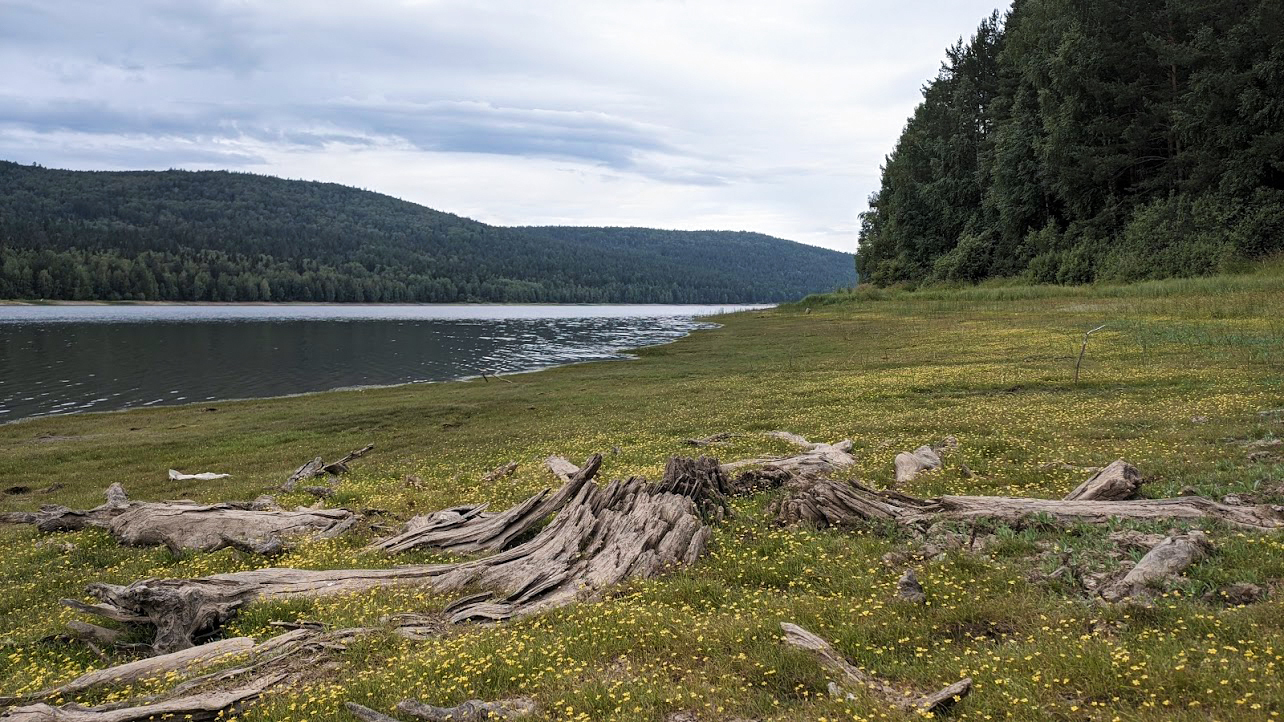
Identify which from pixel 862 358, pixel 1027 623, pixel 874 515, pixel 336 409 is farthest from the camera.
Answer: pixel 862 358

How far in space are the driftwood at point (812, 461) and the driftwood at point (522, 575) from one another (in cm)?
403

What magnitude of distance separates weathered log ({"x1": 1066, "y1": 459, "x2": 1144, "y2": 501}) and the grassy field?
1.89 ft

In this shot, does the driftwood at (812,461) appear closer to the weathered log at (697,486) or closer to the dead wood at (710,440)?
the weathered log at (697,486)

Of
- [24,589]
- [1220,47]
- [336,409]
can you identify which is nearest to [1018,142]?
[1220,47]

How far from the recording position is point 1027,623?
8070 millimetres

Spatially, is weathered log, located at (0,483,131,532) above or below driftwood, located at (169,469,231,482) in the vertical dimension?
above

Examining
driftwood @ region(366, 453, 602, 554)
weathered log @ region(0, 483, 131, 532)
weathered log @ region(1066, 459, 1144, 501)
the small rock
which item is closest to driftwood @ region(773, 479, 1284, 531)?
weathered log @ region(1066, 459, 1144, 501)

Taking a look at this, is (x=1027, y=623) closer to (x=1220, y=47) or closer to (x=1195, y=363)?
(x=1195, y=363)

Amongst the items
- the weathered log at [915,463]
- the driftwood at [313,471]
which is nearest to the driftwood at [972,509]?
the weathered log at [915,463]

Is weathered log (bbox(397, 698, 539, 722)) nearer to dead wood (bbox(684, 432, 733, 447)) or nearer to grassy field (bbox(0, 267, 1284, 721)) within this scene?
grassy field (bbox(0, 267, 1284, 721))

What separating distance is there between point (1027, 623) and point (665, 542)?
5.38m

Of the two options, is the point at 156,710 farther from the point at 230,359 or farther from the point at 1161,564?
the point at 230,359

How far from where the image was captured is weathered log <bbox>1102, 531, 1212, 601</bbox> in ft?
27.5

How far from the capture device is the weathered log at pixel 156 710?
7.31 metres
